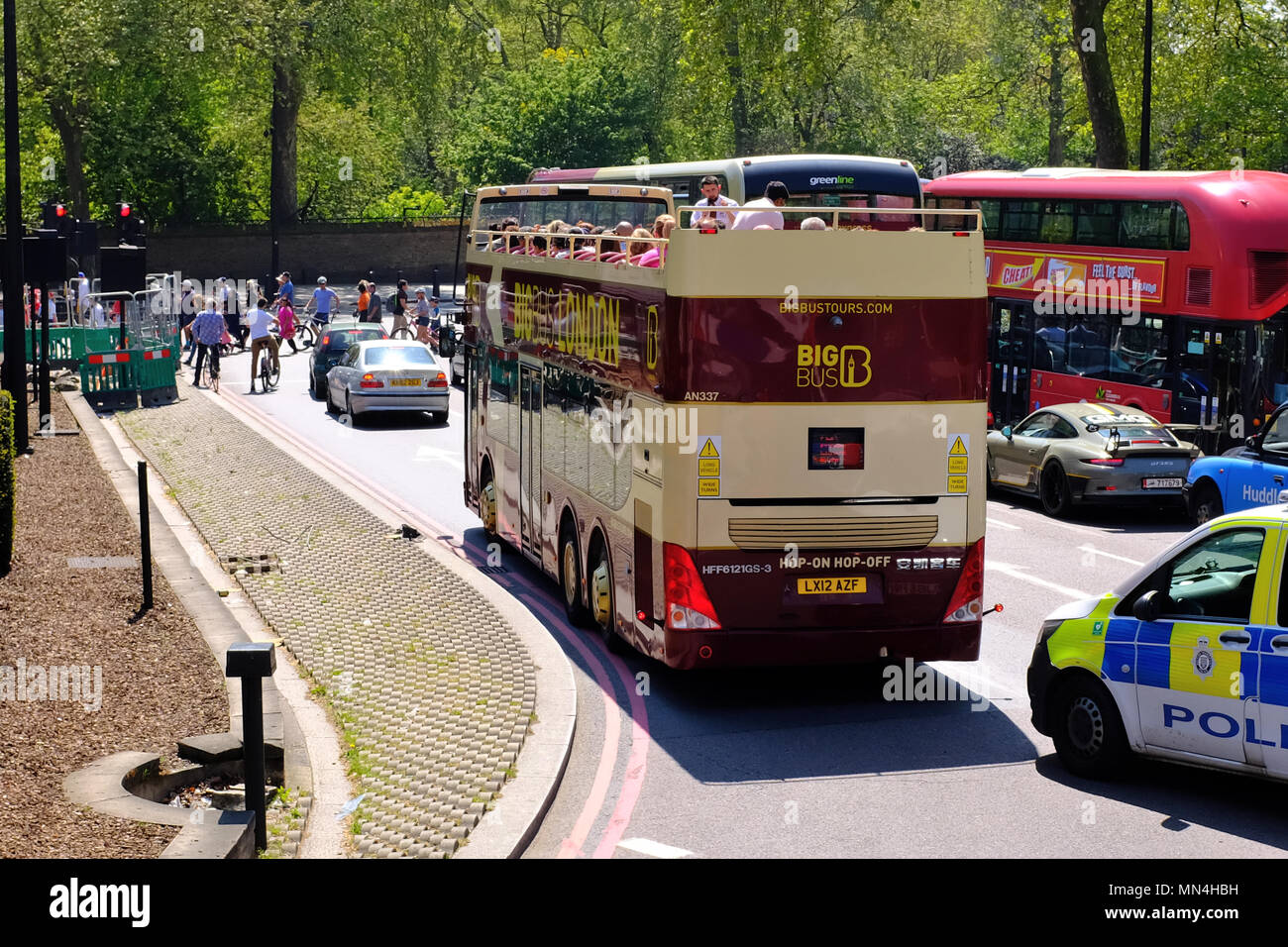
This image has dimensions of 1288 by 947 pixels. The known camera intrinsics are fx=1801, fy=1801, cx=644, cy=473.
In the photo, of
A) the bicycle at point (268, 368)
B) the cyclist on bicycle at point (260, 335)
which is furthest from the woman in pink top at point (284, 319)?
the cyclist on bicycle at point (260, 335)

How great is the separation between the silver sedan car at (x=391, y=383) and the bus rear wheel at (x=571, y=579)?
1557cm

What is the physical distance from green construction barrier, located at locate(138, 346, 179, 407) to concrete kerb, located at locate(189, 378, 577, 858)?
15.2 metres

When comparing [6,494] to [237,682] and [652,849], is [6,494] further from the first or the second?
[652,849]

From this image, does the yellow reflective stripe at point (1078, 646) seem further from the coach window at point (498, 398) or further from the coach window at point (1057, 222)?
the coach window at point (1057, 222)

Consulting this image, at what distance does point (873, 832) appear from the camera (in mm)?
9430

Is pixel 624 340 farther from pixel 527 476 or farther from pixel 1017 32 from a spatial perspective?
pixel 1017 32

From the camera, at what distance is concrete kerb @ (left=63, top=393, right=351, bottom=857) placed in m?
9.83

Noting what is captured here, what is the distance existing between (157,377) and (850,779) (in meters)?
25.7

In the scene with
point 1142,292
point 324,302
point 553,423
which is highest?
point 1142,292

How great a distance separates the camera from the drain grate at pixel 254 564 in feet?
55.8

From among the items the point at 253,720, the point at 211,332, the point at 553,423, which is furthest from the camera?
the point at 211,332

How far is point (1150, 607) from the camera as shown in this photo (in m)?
9.60

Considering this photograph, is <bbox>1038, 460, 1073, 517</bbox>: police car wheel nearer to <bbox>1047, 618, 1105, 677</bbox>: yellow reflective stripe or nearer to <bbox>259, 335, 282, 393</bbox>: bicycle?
<bbox>1047, 618, 1105, 677</bbox>: yellow reflective stripe

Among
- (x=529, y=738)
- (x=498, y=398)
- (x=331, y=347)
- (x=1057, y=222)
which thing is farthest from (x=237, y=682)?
(x=331, y=347)
